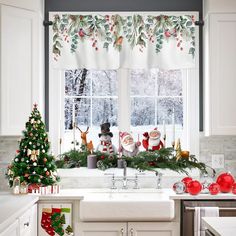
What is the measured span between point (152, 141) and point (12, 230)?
2.02 metres

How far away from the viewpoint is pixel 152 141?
5082 mm

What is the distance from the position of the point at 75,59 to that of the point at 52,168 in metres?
1.05

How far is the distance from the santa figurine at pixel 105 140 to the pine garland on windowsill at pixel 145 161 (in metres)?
0.05

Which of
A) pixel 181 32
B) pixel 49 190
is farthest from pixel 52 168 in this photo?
pixel 181 32

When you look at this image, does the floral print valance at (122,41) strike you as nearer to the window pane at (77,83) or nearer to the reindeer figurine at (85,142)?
the window pane at (77,83)

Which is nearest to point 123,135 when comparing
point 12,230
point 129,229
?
Result: point 129,229

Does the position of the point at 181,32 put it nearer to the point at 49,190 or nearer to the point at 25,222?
the point at 49,190

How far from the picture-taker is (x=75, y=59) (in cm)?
511

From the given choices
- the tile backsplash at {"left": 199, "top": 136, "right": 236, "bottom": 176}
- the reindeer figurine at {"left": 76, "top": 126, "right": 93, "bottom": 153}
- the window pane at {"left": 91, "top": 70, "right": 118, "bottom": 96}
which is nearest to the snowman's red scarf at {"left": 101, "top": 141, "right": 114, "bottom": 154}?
the reindeer figurine at {"left": 76, "top": 126, "right": 93, "bottom": 153}

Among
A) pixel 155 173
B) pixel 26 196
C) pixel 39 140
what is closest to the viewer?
pixel 26 196

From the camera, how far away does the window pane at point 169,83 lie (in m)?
5.21

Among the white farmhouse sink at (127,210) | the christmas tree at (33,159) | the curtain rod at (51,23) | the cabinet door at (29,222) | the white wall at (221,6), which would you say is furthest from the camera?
the curtain rod at (51,23)

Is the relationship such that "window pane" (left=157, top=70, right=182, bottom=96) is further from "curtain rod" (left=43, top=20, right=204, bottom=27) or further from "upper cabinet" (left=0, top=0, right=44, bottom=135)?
"upper cabinet" (left=0, top=0, right=44, bottom=135)

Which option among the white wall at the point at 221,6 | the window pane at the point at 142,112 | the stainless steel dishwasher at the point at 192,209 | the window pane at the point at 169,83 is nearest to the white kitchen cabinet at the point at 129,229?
the stainless steel dishwasher at the point at 192,209
